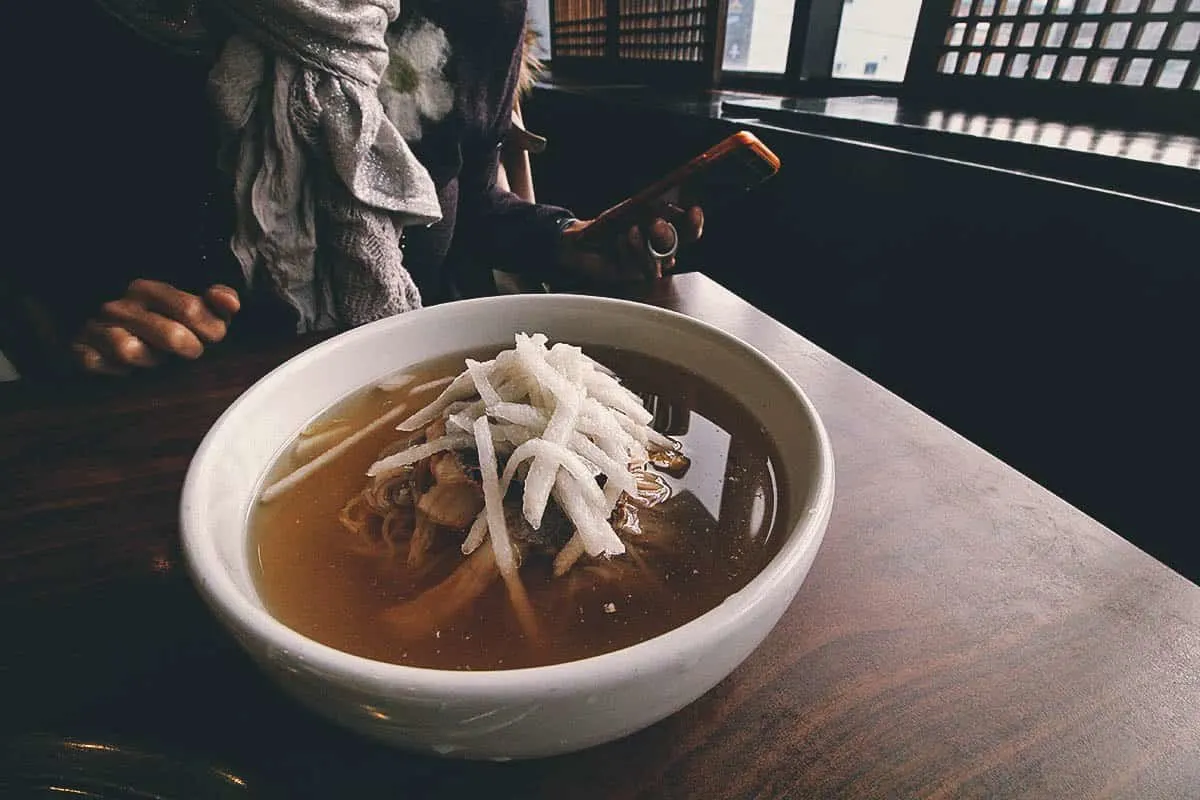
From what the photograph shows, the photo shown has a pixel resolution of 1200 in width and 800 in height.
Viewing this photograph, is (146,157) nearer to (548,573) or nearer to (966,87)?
(548,573)

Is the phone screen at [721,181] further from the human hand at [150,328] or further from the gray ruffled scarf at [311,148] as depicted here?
the human hand at [150,328]

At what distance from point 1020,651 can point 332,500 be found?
0.47m

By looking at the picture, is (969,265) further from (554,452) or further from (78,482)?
(78,482)

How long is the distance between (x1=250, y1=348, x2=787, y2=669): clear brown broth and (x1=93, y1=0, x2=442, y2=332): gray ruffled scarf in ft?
1.44

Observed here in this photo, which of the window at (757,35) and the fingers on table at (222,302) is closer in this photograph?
the fingers on table at (222,302)

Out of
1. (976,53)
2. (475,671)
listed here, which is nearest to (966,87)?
(976,53)

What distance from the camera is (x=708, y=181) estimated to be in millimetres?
821

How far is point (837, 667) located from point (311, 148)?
0.86 m

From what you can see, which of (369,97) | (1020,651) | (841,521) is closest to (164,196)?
(369,97)

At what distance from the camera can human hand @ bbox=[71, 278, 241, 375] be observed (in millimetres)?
667

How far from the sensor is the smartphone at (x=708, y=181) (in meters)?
0.76

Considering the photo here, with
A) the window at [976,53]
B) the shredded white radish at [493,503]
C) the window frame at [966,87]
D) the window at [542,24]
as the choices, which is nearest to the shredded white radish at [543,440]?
Result: the shredded white radish at [493,503]

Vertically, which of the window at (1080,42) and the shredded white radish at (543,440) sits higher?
the window at (1080,42)

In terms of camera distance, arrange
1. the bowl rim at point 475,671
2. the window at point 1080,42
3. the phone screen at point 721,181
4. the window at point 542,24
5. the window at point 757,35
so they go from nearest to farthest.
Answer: the bowl rim at point 475,671 → the phone screen at point 721,181 → the window at point 1080,42 → the window at point 757,35 → the window at point 542,24
